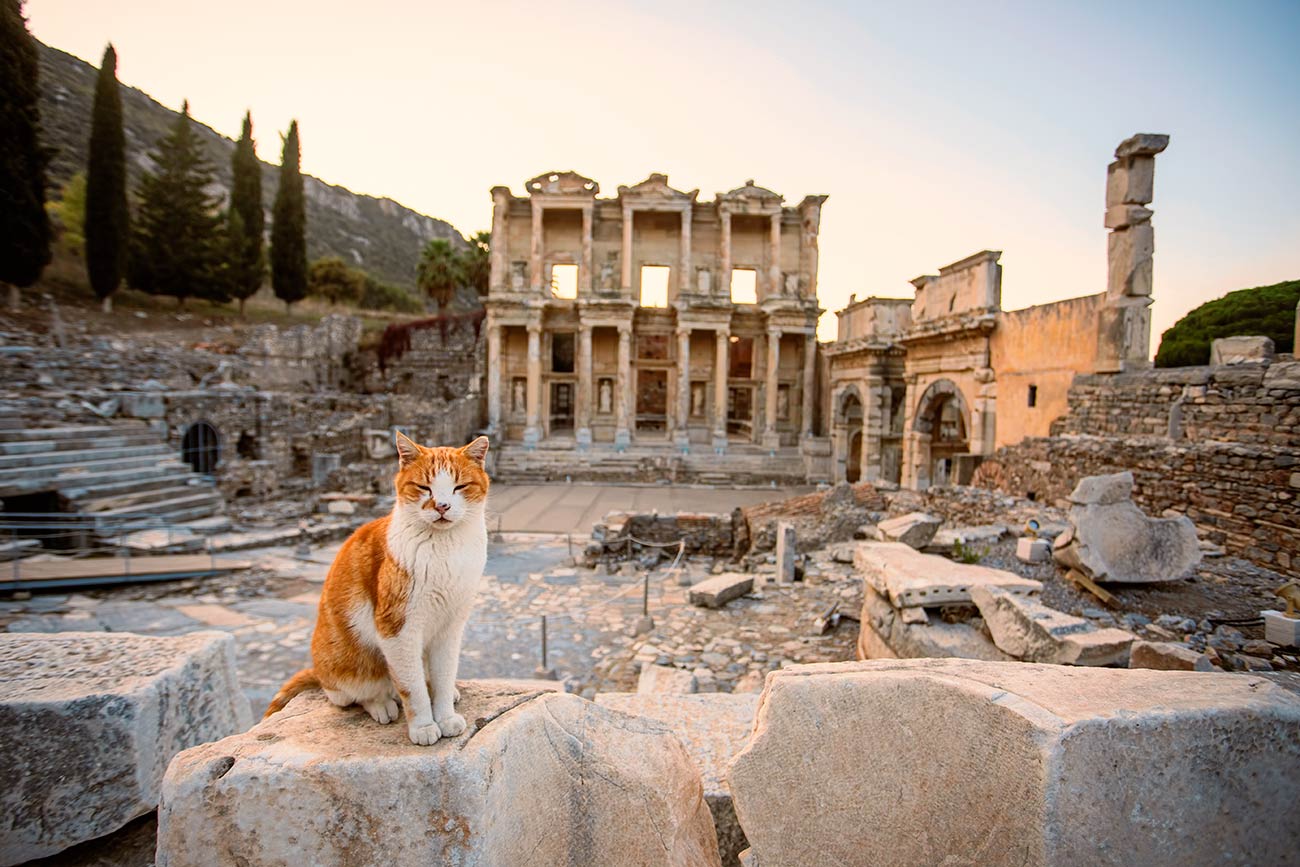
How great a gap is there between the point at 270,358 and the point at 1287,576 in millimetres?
31188

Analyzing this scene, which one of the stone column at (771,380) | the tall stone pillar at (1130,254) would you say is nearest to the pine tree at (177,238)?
the stone column at (771,380)

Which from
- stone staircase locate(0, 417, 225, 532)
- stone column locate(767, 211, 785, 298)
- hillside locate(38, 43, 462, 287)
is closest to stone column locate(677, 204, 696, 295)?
stone column locate(767, 211, 785, 298)

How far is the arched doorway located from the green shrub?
2311cm

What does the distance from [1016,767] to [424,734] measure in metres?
1.68

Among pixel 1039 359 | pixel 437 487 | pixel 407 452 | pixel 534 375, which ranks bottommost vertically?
pixel 437 487

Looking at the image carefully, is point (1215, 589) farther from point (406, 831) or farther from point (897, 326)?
point (897, 326)

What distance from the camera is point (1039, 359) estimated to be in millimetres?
11656

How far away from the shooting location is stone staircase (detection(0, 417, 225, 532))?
11.6 m

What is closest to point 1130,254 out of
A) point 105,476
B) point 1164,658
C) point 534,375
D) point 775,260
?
point 1164,658

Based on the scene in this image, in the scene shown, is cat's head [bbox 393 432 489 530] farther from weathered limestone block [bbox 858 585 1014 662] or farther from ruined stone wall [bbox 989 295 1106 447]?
ruined stone wall [bbox 989 295 1106 447]

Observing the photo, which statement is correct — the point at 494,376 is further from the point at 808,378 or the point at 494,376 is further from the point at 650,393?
the point at 808,378

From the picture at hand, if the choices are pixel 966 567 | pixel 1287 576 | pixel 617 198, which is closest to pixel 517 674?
pixel 966 567

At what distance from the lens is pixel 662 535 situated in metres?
13.5


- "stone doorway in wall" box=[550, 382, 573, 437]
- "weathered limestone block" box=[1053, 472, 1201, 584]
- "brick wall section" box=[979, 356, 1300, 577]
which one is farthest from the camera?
"stone doorway in wall" box=[550, 382, 573, 437]
